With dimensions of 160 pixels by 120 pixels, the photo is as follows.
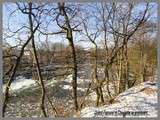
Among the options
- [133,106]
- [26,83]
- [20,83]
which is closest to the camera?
[133,106]

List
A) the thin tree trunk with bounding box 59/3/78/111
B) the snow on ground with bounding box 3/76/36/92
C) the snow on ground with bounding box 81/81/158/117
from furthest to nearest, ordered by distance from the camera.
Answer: the snow on ground with bounding box 3/76/36/92, the thin tree trunk with bounding box 59/3/78/111, the snow on ground with bounding box 81/81/158/117

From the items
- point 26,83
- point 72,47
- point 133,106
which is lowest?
point 133,106

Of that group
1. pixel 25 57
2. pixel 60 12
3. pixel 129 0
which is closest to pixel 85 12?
pixel 60 12

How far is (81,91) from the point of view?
389 inches

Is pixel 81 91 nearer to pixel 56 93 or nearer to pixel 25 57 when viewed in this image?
pixel 56 93

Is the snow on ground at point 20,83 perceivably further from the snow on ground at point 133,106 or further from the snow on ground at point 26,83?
the snow on ground at point 133,106

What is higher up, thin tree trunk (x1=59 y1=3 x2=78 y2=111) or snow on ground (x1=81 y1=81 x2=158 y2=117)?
thin tree trunk (x1=59 y1=3 x2=78 y2=111)

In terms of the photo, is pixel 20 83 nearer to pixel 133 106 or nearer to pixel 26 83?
pixel 26 83

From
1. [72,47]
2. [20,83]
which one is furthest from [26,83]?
[72,47]

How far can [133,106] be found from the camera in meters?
8.20

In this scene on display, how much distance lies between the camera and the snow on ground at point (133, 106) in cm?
800

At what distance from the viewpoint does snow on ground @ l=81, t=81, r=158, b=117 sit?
800 cm

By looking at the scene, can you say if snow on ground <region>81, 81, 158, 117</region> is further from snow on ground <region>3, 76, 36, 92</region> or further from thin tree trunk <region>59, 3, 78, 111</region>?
snow on ground <region>3, 76, 36, 92</region>

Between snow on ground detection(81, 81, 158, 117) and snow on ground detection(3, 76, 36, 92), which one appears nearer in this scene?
snow on ground detection(81, 81, 158, 117)
